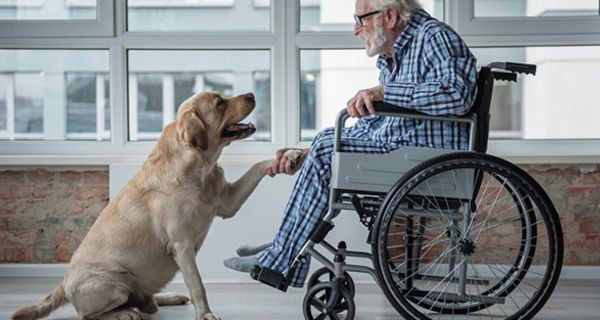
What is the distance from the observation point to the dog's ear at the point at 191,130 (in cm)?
245

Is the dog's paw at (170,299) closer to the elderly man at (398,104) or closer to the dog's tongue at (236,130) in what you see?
the elderly man at (398,104)

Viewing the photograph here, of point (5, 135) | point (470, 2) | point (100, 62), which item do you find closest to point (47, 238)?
point (5, 135)

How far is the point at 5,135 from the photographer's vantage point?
3.67 meters

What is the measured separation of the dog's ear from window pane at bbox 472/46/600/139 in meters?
1.58

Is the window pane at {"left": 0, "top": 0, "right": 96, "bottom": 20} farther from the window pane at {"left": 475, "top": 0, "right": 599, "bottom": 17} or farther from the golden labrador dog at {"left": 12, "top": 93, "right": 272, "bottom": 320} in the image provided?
the window pane at {"left": 475, "top": 0, "right": 599, "bottom": 17}

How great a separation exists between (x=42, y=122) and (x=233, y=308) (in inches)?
59.4

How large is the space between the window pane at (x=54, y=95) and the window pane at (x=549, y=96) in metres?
1.81

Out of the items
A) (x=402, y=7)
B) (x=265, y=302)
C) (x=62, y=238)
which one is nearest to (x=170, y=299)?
(x=265, y=302)

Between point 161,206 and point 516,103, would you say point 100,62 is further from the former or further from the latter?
point 516,103

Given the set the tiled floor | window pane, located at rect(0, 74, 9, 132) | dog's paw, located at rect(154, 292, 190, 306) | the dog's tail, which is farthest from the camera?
window pane, located at rect(0, 74, 9, 132)

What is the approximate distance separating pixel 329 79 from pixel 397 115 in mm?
1449

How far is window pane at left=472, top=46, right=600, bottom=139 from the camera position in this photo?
138 inches

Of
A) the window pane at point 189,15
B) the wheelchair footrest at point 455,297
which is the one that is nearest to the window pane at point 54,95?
the window pane at point 189,15

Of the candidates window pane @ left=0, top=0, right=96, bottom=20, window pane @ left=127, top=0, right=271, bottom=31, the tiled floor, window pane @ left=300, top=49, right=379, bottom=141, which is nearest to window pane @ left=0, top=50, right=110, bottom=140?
window pane @ left=0, top=0, right=96, bottom=20
